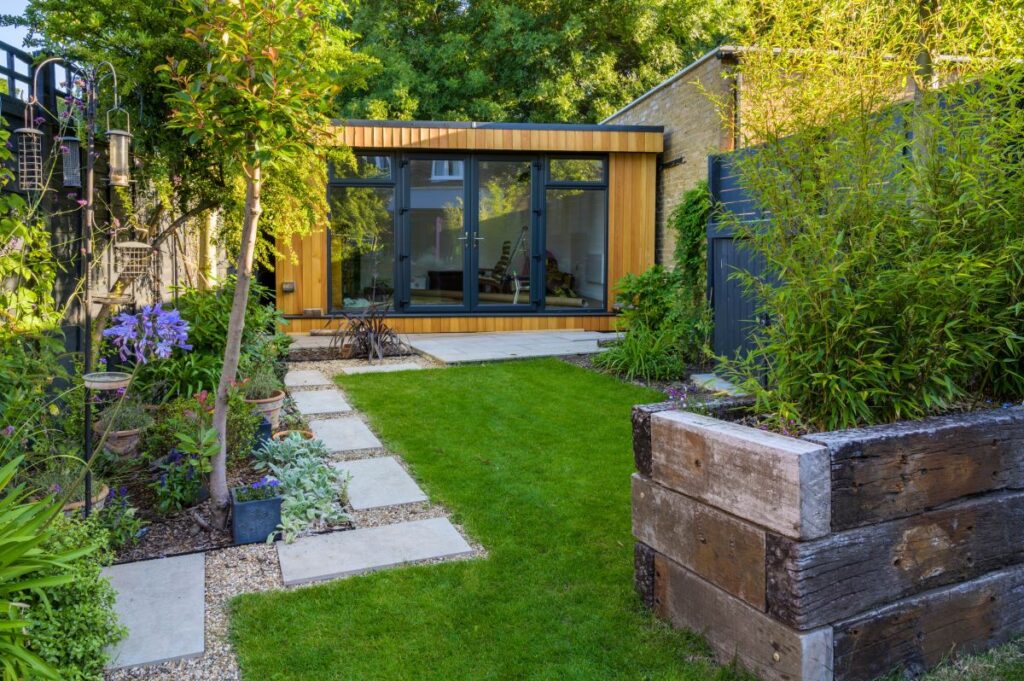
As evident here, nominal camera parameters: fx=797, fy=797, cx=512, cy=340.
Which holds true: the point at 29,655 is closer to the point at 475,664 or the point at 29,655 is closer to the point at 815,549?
the point at 475,664

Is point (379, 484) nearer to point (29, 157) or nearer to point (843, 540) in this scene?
point (29, 157)

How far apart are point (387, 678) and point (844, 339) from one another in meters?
1.63

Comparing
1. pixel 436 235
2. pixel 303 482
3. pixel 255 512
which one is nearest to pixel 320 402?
pixel 303 482

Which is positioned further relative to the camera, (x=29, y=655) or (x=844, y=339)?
(x=844, y=339)

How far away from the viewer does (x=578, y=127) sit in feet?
34.7

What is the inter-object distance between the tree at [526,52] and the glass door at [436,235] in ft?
20.8

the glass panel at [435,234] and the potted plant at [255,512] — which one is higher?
the glass panel at [435,234]

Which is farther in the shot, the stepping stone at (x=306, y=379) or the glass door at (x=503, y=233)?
the glass door at (x=503, y=233)

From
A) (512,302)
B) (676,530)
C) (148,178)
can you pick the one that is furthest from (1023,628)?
(512,302)

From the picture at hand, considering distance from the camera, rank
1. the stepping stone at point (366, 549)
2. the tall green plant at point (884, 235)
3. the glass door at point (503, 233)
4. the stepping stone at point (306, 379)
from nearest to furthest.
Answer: the tall green plant at point (884, 235), the stepping stone at point (366, 549), the stepping stone at point (306, 379), the glass door at point (503, 233)

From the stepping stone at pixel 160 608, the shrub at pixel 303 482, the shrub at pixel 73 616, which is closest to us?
the shrub at pixel 73 616

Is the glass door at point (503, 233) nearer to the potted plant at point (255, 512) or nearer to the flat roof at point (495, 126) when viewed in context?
the flat roof at point (495, 126)

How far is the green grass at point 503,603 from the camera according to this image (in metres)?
2.34

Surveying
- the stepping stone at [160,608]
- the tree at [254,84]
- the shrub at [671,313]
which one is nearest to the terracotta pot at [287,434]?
the stepping stone at [160,608]
